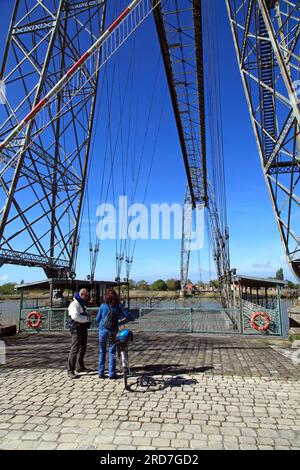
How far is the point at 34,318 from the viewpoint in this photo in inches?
529

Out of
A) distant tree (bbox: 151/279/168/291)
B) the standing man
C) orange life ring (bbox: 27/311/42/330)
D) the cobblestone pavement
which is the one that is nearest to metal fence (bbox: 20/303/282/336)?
orange life ring (bbox: 27/311/42/330)

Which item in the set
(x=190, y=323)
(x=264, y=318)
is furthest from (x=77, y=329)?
(x=264, y=318)

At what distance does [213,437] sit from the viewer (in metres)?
3.67

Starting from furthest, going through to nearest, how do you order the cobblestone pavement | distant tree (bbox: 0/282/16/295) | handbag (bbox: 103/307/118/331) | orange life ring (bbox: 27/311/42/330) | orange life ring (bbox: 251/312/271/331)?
distant tree (bbox: 0/282/16/295) < orange life ring (bbox: 27/311/42/330) < orange life ring (bbox: 251/312/271/331) < handbag (bbox: 103/307/118/331) < the cobblestone pavement

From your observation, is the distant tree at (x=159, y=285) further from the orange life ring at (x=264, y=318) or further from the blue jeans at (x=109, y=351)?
the blue jeans at (x=109, y=351)

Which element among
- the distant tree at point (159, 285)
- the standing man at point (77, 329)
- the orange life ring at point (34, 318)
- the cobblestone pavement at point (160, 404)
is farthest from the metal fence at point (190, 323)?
the distant tree at point (159, 285)

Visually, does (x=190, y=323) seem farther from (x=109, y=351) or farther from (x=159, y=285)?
(x=159, y=285)

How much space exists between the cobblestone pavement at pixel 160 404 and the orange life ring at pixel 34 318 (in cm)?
524

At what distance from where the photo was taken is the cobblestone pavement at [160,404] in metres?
3.63

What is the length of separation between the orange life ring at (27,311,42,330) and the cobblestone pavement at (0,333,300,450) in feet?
17.2

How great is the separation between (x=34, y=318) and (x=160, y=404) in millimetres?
9996

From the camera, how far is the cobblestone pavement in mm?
3635

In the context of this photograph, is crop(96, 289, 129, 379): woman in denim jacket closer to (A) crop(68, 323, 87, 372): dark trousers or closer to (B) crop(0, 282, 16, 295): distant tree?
(A) crop(68, 323, 87, 372): dark trousers

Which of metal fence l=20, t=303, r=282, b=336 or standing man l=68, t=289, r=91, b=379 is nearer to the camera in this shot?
standing man l=68, t=289, r=91, b=379
